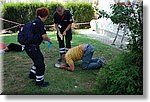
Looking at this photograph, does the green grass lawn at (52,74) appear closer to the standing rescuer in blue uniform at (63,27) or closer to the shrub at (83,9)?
the standing rescuer in blue uniform at (63,27)

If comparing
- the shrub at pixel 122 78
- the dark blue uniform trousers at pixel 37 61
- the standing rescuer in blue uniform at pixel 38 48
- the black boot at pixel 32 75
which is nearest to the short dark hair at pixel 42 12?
the standing rescuer in blue uniform at pixel 38 48

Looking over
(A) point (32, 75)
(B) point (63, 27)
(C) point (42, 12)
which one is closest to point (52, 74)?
(A) point (32, 75)

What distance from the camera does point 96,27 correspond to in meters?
3.09

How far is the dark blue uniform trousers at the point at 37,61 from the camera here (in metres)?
2.81

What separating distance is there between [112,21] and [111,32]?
19 centimetres

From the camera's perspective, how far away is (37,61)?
283 cm

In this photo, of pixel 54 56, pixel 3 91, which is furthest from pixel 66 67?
pixel 3 91

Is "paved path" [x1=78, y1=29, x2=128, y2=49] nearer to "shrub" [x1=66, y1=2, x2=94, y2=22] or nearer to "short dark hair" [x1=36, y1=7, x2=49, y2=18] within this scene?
"shrub" [x1=66, y1=2, x2=94, y2=22]

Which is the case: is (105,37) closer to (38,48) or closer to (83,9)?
(83,9)

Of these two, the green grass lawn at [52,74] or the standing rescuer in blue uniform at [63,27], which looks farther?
the standing rescuer in blue uniform at [63,27]

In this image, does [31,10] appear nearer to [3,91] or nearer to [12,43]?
[12,43]

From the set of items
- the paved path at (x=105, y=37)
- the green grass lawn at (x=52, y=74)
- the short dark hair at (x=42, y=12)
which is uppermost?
the short dark hair at (x=42, y=12)

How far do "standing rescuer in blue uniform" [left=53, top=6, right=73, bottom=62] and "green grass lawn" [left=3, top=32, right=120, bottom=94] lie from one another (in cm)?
5

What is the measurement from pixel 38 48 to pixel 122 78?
708mm
